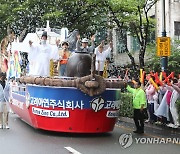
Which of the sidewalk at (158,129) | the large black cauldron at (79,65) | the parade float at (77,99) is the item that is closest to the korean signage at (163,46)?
the sidewalk at (158,129)

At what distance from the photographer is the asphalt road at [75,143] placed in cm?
1007

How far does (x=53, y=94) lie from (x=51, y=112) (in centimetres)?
54

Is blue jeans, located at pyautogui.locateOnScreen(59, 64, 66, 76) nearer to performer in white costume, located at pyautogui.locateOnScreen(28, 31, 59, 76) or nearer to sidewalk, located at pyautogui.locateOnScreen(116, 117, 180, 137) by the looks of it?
performer in white costume, located at pyautogui.locateOnScreen(28, 31, 59, 76)

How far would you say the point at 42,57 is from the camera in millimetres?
13484

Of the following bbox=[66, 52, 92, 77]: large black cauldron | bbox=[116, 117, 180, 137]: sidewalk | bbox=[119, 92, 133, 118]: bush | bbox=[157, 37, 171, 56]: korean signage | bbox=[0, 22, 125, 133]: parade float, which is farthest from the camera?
bbox=[119, 92, 133, 118]: bush

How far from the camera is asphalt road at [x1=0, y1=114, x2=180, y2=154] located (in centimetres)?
1007

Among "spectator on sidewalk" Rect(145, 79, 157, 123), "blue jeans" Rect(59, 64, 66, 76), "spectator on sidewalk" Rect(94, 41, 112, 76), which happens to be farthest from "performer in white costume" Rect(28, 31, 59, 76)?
"spectator on sidewalk" Rect(145, 79, 157, 123)

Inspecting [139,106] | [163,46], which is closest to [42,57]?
[139,106]

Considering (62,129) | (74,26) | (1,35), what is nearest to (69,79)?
(62,129)

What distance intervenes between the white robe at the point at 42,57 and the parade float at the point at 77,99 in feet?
2.77

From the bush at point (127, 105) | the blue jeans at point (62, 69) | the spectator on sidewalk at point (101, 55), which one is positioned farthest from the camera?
the bush at point (127, 105)

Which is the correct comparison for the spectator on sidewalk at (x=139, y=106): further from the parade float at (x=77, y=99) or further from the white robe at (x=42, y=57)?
the white robe at (x=42, y=57)

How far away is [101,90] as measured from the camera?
11781mm

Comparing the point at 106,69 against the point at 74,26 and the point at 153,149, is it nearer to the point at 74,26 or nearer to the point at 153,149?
the point at 153,149
